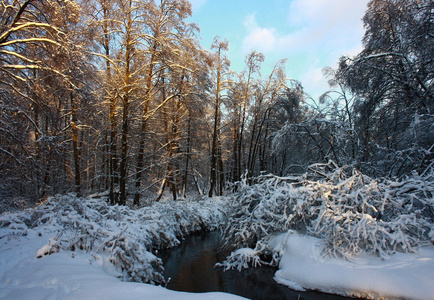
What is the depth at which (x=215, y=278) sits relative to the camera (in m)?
6.70

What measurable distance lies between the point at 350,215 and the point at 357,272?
1293 millimetres

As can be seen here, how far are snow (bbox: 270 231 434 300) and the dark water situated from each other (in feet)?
0.93

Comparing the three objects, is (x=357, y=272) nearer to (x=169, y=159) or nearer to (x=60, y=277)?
(x=60, y=277)

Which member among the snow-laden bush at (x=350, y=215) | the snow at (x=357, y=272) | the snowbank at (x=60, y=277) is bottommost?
the snow at (x=357, y=272)

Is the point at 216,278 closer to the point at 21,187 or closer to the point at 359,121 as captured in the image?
the point at 21,187

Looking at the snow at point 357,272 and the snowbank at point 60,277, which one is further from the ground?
the snowbank at point 60,277

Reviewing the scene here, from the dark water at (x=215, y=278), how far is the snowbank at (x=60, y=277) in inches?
96.1

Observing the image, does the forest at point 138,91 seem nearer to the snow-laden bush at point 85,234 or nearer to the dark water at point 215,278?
the snow-laden bush at point 85,234

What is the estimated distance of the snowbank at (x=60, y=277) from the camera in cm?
314

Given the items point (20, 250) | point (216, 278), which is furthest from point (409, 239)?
point (20, 250)

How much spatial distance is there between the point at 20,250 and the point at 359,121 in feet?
34.4

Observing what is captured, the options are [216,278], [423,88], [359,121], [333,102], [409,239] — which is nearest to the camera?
[409,239]

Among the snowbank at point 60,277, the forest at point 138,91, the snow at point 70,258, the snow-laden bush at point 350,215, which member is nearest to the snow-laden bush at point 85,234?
the snow at point 70,258

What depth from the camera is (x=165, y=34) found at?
11383 millimetres
